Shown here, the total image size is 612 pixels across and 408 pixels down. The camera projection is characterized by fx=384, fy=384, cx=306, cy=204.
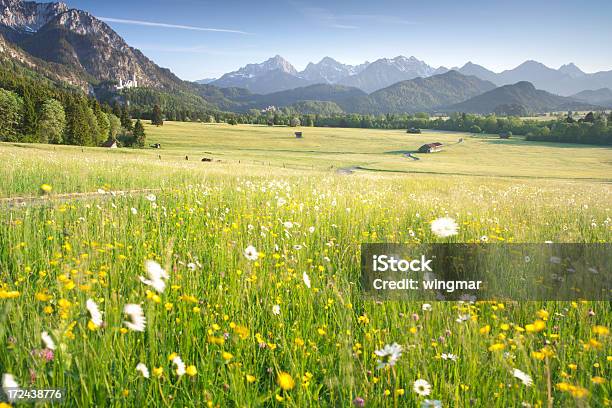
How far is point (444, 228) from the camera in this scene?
7012mm

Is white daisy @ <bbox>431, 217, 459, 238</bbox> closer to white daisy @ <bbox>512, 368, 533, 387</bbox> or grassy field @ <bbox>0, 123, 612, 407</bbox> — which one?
grassy field @ <bbox>0, 123, 612, 407</bbox>

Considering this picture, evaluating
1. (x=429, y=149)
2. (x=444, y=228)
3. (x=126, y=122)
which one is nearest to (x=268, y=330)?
(x=444, y=228)

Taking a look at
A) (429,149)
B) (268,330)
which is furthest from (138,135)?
(268,330)

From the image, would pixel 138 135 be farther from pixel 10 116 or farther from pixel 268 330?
pixel 268 330

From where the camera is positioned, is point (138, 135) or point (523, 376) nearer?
point (523, 376)

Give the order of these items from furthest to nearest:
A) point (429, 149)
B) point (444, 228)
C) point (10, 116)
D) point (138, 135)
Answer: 1. point (138, 135)
2. point (429, 149)
3. point (10, 116)
4. point (444, 228)

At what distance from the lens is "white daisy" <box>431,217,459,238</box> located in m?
6.61

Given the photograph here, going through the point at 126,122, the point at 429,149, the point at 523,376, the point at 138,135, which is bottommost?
the point at 523,376

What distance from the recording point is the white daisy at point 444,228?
260 inches

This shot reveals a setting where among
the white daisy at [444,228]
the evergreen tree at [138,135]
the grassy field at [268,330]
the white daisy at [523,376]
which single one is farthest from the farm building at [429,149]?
the white daisy at [523,376]

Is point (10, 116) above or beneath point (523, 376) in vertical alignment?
above

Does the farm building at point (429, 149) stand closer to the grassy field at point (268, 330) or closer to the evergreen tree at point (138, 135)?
the evergreen tree at point (138, 135)

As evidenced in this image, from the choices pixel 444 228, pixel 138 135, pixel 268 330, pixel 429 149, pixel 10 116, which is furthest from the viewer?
pixel 138 135

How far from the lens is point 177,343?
315 cm
